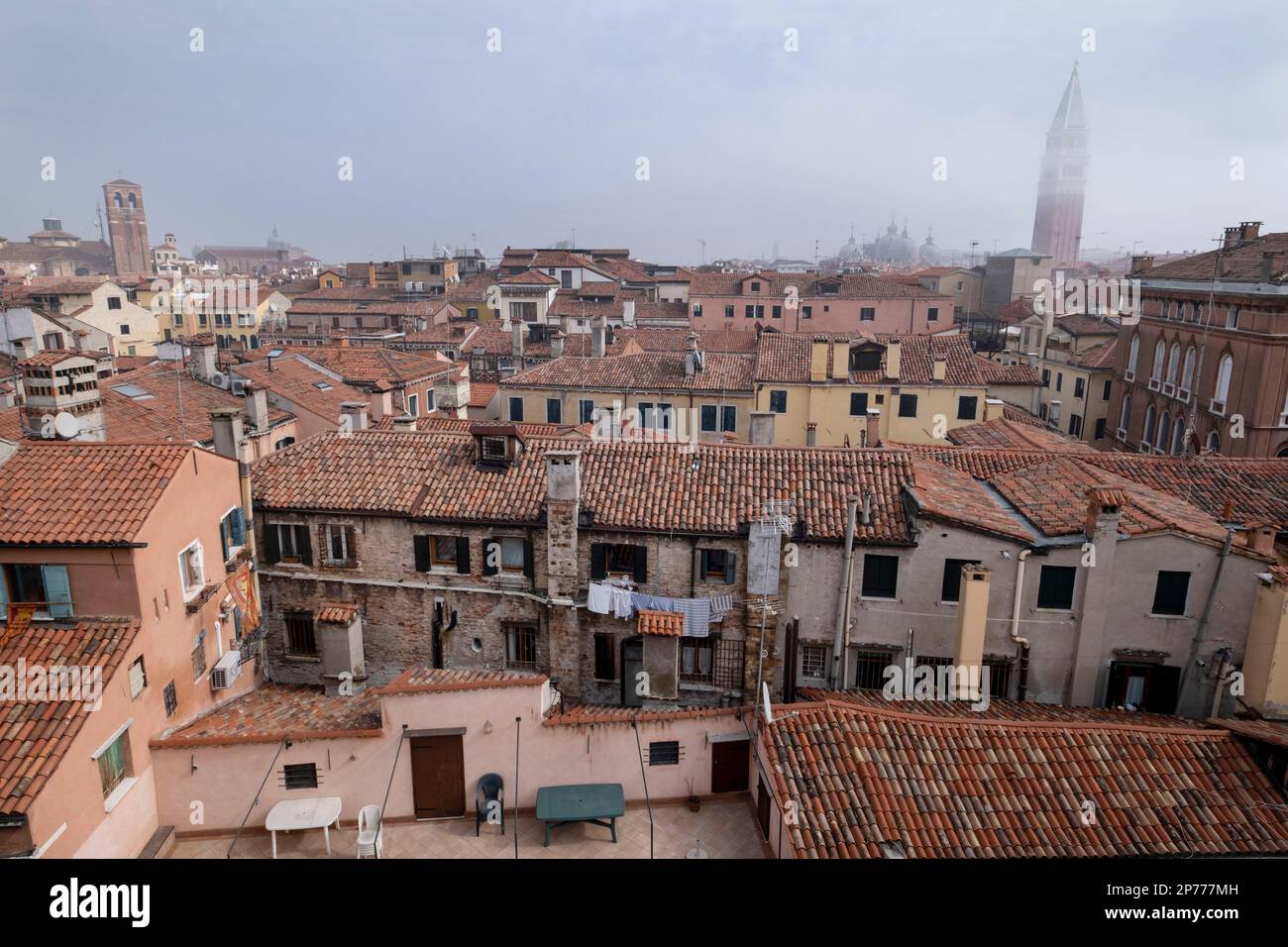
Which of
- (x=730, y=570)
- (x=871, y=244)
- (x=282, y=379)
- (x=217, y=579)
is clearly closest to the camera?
(x=217, y=579)

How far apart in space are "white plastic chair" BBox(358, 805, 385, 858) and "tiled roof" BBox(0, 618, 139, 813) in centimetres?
319

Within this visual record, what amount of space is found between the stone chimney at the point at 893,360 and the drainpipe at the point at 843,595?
14867mm

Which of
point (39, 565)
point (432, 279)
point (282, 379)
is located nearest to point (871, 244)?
point (432, 279)

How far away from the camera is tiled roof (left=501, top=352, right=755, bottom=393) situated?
27328mm

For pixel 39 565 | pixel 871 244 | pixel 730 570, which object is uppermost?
pixel 871 244

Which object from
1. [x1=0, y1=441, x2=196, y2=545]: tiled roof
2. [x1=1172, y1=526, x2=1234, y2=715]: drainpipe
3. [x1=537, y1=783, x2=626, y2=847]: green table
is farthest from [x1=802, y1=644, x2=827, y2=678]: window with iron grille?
[x1=0, y1=441, x2=196, y2=545]: tiled roof

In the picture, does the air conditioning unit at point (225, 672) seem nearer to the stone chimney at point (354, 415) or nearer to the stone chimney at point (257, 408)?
the stone chimney at point (257, 408)

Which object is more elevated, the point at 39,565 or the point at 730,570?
the point at 39,565

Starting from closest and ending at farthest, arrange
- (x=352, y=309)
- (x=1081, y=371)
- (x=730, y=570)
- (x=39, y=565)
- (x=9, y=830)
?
(x=9, y=830), (x=39, y=565), (x=730, y=570), (x=1081, y=371), (x=352, y=309)

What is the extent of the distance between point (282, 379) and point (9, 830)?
55.1ft

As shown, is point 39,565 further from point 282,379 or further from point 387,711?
point 282,379

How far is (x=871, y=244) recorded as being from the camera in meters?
185

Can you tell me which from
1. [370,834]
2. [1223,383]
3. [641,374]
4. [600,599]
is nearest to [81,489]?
[370,834]
